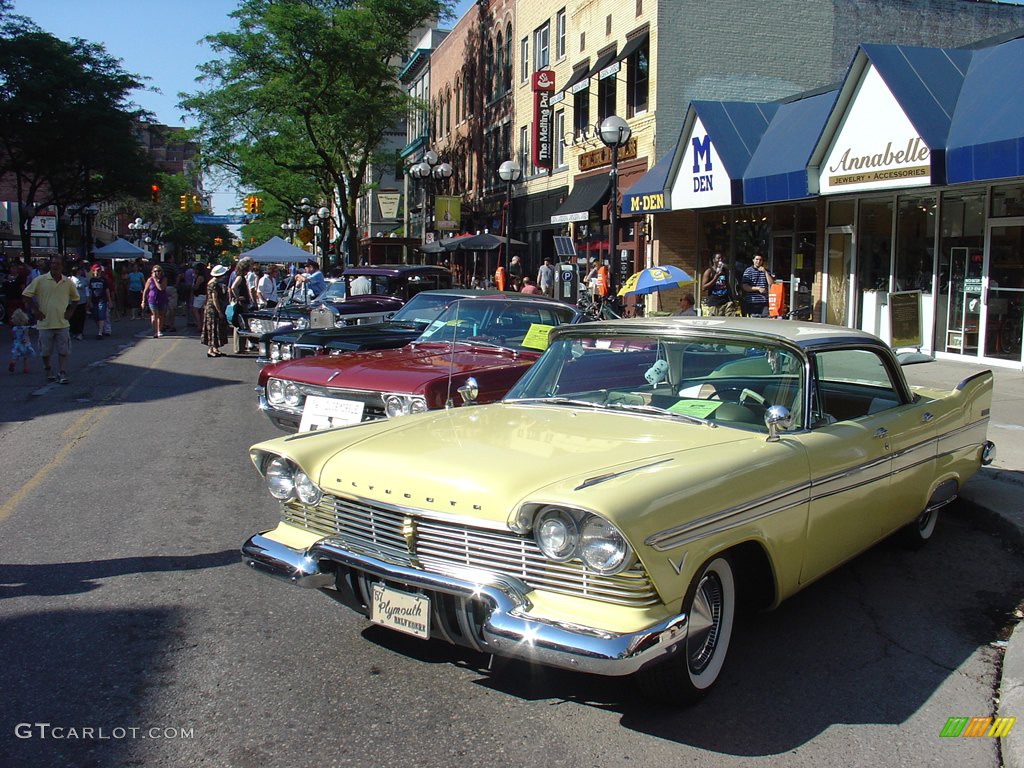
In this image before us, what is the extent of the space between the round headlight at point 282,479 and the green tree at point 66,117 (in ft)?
120

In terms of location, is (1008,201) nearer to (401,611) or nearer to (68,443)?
(68,443)

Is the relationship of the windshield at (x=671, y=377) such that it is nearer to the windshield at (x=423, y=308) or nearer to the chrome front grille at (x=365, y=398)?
the chrome front grille at (x=365, y=398)

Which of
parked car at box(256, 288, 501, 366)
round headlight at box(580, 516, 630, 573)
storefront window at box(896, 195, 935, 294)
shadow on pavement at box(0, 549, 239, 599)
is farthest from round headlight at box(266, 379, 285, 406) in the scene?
storefront window at box(896, 195, 935, 294)

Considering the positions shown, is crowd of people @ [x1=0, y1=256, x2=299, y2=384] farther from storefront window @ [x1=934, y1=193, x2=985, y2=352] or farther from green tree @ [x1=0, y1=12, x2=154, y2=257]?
storefront window @ [x1=934, y1=193, x2=985, y2=352]

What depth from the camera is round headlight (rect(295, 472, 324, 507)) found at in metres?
4.00

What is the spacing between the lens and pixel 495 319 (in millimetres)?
8594

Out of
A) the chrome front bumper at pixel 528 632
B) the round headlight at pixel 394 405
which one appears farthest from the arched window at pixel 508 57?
the chrome front bumper at pixel 528 632

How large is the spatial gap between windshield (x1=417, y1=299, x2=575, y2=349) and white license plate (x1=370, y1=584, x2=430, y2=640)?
187 inches

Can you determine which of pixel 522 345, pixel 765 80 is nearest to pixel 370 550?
pixel 522 345

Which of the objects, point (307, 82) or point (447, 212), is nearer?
point (447, 212)

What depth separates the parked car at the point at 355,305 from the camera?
14000 millimetres

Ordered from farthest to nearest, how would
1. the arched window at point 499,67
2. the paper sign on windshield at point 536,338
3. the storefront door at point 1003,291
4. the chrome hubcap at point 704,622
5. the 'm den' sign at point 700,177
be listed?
the arched window at point 499,67, the 'm den' sign at point 700,177, the storefront door at point 1003,291, the paper sign on windshield at point 536,338, the chrome hubcap at point 704,622

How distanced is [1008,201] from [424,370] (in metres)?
11.0

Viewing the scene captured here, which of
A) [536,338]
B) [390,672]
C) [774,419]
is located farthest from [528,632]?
[536,338]
